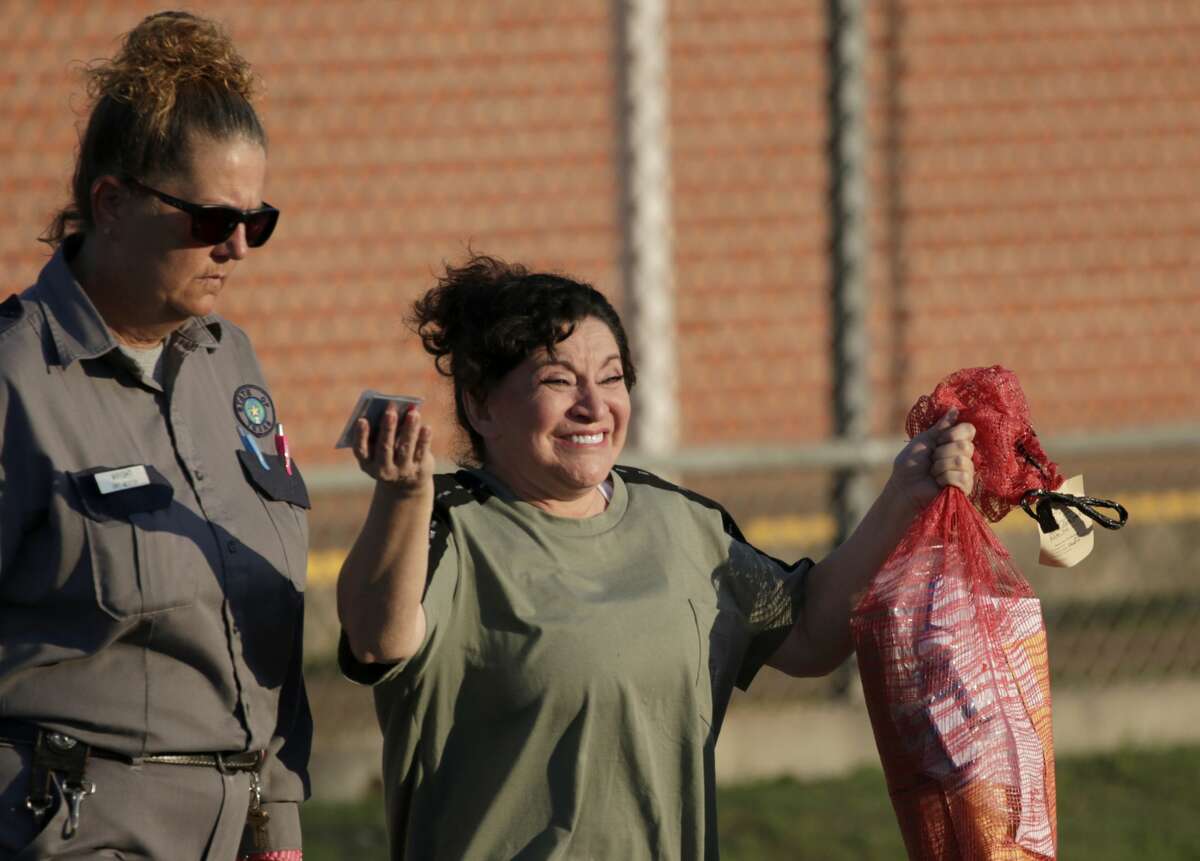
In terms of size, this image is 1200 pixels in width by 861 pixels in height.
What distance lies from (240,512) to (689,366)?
187 inches

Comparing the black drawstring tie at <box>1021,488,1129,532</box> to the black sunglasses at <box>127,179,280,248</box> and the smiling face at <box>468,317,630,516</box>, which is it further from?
the black sunglasses at <box>127,179,280,248</box>

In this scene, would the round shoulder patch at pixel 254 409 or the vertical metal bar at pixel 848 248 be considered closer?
the round shoulder patch at pixel 254 409

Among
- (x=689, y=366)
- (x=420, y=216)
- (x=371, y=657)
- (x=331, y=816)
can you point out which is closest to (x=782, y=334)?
(x=689, y=366)

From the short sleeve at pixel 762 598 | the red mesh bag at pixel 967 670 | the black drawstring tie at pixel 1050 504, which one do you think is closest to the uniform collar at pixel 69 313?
the short sleeve at pixel 762 598

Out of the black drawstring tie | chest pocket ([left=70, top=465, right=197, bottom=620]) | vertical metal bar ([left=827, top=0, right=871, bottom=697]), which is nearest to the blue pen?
chest pocket ([left=70, top=465, right=197, bottom=620])

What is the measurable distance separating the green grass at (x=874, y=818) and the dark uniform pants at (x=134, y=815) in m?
2.54

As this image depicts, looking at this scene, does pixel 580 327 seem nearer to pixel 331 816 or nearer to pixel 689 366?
pixel 331 816

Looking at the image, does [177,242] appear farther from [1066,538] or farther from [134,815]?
[1066,538]

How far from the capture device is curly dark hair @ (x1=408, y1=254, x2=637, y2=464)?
9.20 ft

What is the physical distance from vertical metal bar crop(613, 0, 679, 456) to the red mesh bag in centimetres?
272

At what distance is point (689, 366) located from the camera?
24.0ft

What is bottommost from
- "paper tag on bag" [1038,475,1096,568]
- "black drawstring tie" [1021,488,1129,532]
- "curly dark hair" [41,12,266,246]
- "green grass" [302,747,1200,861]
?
"green grass" [302,747,1200,861]

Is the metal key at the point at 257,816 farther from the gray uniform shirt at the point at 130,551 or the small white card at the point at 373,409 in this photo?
the small white card at the point at 373,409

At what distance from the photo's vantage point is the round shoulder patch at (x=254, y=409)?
2.82 m
